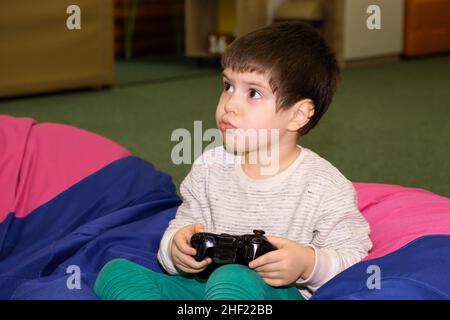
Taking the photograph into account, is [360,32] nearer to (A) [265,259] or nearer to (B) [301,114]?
(B) [301,114]

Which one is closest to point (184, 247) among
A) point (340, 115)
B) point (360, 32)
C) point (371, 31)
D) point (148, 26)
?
point (340, 115)

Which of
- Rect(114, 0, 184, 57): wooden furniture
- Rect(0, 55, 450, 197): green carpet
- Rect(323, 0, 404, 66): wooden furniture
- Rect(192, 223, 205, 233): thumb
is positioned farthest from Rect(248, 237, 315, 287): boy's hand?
Rect(114, 0, 184, 57): wooden furniture

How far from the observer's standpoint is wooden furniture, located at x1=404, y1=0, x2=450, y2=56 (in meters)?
5.61

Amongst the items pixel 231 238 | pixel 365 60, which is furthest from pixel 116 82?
pixel 231 238

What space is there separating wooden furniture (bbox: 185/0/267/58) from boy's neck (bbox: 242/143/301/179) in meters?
3.63

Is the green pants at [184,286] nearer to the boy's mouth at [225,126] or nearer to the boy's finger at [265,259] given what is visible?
the boy's finger at [265,259]

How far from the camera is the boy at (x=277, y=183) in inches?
48.2

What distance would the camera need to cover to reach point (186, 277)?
132 cm

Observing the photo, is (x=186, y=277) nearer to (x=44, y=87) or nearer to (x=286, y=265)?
(x=286, y=265)

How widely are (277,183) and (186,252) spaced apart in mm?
189

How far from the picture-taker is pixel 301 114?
50.7 inches

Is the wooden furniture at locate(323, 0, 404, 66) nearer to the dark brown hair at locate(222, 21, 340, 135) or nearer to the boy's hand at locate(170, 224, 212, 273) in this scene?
the dark brown hair at locate(222, 21, 340, 135)

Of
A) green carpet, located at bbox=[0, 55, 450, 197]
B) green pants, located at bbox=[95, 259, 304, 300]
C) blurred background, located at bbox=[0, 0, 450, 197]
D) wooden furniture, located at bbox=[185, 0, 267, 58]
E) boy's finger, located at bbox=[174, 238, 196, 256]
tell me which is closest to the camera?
green pants, located at bbox=[95, 259, 304, 300]
